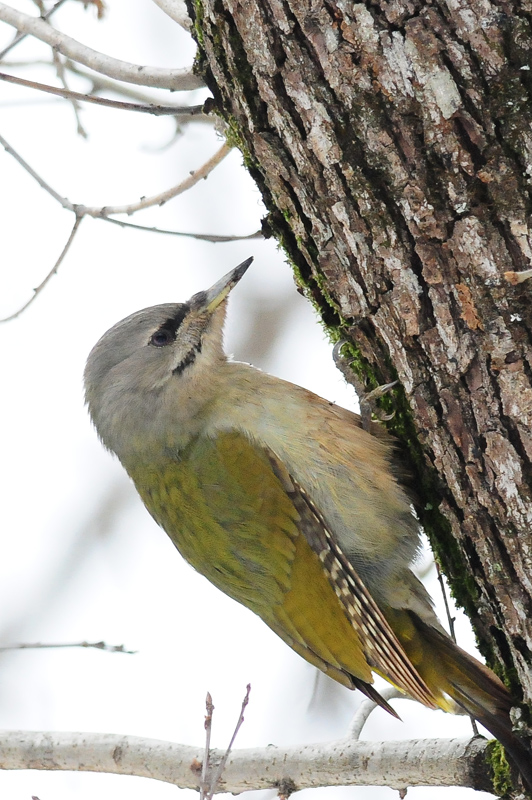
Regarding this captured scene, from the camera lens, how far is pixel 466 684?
2941mm

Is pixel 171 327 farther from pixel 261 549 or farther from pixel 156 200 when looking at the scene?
pixel 261 549

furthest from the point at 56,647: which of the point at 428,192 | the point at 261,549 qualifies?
the point at 428,192

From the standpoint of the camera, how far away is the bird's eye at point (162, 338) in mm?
3668

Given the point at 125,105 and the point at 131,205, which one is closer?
the point at 125,105

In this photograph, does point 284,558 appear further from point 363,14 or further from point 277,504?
point 363,14

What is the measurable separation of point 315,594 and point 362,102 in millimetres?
1957

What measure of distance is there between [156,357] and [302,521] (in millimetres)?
1060

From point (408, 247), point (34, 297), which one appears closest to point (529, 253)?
point (408, 247)

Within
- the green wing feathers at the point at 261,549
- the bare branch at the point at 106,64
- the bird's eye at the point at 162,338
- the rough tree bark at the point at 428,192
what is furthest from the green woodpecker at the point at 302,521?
the bare branch at the point at 106,64

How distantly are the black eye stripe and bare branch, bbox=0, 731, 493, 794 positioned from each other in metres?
1.70

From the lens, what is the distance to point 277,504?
127 inches

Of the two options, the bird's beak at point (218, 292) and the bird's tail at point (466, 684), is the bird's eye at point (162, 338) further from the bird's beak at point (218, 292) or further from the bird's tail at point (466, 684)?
the bird's tail at point (466, 684)

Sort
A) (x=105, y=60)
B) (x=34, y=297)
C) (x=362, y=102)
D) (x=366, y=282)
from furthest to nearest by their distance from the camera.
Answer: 1. (x=34, y=297)
2. (x=105, y=60)
3. (x=366, y=282)
4. (x=362, y=102)

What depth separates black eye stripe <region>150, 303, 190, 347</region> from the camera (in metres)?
3.66
